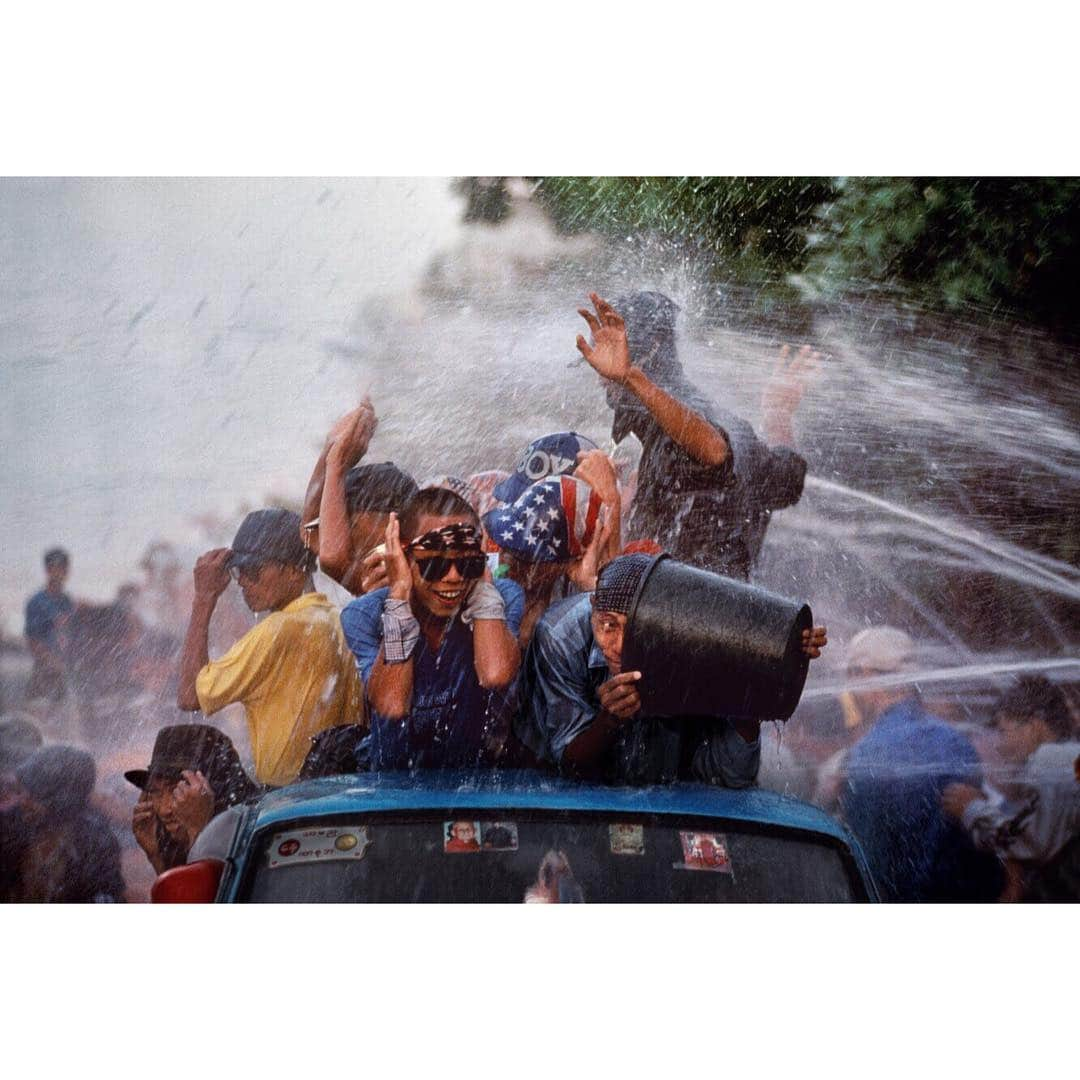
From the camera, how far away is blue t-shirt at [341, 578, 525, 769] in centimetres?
381

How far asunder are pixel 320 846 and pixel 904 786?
70.8 inches

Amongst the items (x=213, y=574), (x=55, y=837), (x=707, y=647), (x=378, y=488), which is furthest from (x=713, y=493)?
(x=55, y=837)

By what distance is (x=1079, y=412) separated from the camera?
4.08 m

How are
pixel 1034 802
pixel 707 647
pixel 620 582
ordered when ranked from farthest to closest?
pixel 1034 802
pixel 620 582
pixel 707 647

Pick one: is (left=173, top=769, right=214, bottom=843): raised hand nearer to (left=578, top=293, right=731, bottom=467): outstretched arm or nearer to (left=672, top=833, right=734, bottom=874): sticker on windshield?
(left=672, top=833, right=734, bottom=874): sticker on windshield

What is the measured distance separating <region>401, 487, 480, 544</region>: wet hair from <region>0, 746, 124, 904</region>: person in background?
47.2 inches

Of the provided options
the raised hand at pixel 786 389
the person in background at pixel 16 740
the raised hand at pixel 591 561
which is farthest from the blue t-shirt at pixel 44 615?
the raised hand at pixel 786 389

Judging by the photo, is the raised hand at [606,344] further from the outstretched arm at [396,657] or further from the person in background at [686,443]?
the outstretched arm at [396,657]

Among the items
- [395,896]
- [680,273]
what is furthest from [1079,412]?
[395,896]

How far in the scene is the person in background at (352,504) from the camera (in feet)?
12.8

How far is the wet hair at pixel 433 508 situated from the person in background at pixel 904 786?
1273 mm

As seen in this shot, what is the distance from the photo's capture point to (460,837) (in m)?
3.38

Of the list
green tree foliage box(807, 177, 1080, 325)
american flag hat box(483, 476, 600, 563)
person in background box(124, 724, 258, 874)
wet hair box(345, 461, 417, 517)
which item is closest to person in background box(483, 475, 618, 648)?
american flag hat box(483, 476, 600, 563)

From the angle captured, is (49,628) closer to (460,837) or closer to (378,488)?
(378,488)
